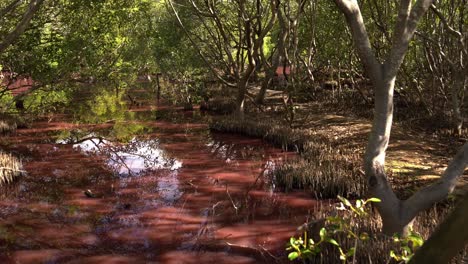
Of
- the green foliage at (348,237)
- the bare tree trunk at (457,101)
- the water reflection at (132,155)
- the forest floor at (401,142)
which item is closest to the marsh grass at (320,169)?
the forest floor at (401,142)

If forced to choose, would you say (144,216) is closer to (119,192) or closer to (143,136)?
(119,192)

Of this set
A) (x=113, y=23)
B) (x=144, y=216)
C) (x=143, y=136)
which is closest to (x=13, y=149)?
(x=143, y=136)

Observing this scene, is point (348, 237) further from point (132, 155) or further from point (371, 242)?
point (132, 155)

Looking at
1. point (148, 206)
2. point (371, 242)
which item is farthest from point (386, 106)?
→ point (148, 206)

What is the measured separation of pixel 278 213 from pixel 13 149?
11.0 m

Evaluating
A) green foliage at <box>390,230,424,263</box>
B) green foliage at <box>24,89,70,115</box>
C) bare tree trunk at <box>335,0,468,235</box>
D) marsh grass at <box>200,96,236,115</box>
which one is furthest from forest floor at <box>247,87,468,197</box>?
green foliage at <box>24,89,70,115</box>

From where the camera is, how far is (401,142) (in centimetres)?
1234

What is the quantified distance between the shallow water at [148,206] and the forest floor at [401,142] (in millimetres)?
2185

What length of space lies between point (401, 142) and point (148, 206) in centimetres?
755

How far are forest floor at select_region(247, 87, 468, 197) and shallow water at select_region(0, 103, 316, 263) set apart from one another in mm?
2185

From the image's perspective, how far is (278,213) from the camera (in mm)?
8805

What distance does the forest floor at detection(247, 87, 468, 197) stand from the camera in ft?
31.3

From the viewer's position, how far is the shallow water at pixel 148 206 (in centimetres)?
708

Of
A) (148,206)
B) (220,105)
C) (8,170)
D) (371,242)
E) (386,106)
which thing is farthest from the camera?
(220,105)
